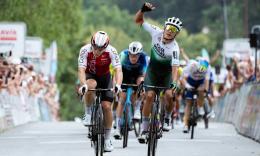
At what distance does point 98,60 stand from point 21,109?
53.9 feet

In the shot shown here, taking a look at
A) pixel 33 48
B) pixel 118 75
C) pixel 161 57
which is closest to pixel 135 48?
pixel 161 57

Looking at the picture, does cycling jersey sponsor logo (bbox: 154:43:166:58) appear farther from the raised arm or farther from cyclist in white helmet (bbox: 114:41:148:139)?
cyclist in white helmet (bbox: 114:41:148:139)

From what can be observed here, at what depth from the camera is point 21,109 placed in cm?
3328

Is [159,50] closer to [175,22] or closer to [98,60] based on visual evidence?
[175,22]

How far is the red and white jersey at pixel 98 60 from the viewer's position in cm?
1702

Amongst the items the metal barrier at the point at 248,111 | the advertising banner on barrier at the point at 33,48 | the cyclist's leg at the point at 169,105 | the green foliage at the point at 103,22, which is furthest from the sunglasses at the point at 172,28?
the advertising banner on barrier at the point at 33,48

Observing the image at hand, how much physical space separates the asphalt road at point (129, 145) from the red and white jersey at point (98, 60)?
177 centimetres

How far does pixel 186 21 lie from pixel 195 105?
368ft

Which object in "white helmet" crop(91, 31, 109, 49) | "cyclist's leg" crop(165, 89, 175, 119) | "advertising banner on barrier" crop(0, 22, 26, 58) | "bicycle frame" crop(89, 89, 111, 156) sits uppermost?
"advertising banner on barrier" crop(0, 22, 26, 58)

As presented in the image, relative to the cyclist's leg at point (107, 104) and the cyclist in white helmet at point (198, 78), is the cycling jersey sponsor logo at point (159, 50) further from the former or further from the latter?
the cyclist in white helmet at point (198, 78)

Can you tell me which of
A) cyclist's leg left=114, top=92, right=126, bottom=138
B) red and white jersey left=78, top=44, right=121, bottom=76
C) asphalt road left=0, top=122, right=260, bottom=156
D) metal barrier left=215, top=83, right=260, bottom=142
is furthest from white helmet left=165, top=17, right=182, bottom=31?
metal barrier left=215, top=83, right=260, bottom=142

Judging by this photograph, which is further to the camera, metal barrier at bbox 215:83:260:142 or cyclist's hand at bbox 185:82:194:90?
cyclist's hand at bbox 185:82:194:90

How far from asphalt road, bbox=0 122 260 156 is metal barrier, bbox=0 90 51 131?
1512 millimetres

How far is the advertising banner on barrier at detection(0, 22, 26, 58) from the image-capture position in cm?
3600
